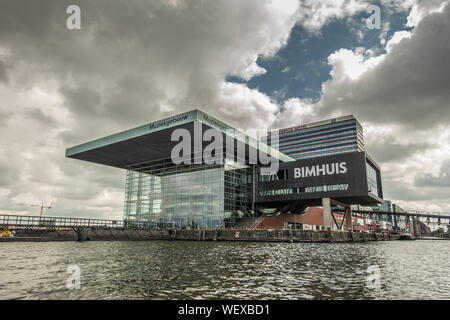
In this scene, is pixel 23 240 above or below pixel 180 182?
below

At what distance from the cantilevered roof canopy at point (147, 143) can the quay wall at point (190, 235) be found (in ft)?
48.5

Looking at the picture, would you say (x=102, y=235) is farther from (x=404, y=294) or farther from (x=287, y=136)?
(x=287, y=136)

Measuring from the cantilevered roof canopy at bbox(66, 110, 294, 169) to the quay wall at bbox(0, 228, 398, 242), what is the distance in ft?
48.5

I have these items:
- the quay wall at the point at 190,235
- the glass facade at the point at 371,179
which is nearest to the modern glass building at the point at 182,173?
the quay wall at the point at 190,235

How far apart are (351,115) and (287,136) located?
3270 centimetres

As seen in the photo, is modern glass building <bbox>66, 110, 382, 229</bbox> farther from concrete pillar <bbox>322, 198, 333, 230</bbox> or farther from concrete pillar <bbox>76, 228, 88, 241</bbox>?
concrete pillar <bbox>76, 228, 88, 241</bbox>

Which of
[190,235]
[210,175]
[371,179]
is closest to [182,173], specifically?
[210,175]

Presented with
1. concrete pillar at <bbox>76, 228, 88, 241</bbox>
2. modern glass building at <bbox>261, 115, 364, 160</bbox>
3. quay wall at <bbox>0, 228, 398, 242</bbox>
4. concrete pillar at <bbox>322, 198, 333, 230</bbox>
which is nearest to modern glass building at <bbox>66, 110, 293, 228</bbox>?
quay wall at <bbox>0, 228, 398, 242</bbox>

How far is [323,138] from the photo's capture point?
147 metres

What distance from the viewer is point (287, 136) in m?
160

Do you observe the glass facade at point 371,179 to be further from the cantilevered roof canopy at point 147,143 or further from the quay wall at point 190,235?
the cantilevered roof canopy at point 147,143

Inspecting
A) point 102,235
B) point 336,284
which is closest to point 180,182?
point 102,235

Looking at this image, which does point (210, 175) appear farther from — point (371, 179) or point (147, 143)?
point (371, 179)
